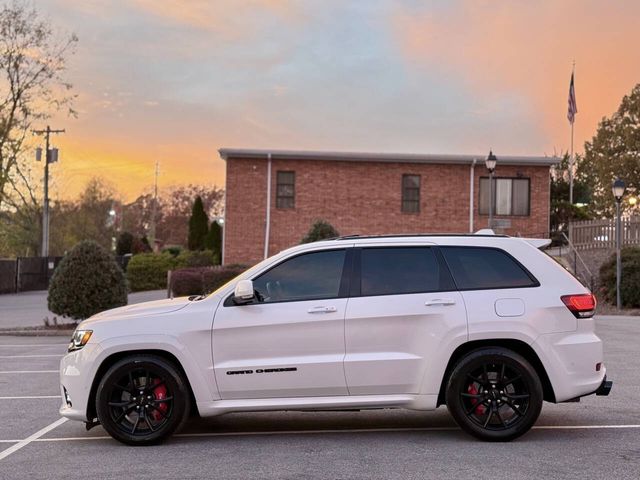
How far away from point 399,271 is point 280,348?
4.24 ft

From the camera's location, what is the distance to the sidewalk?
24.6 m

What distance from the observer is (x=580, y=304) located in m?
7.66

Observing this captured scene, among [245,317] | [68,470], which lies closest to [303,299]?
[245,317]

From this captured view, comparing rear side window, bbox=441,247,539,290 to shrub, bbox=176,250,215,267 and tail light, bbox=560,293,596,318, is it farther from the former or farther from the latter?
shrub, bbox=176,250,215,267

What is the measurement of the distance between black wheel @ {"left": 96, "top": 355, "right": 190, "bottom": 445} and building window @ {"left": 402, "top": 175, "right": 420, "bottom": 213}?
104ft

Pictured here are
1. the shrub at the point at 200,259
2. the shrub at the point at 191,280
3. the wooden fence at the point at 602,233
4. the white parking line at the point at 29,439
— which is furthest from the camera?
→ the shrub at the point at 200,259

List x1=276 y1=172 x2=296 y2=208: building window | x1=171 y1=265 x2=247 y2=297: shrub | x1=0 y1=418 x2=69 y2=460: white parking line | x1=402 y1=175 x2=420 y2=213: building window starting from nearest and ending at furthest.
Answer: x1=0 y1=418 x2=69 y2=460: white parking line
x1=171 y1=265 x2=247 y2=297: shrub
x1=276 y1=172 x2=296 y2=208: building window
x1=402 y1=175 x2=420 y2=213: building window

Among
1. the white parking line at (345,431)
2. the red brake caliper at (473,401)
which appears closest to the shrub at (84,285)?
the white parking line at (345,431)

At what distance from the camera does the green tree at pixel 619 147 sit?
57969mm

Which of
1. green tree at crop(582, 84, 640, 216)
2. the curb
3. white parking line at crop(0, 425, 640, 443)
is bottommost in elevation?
the curb

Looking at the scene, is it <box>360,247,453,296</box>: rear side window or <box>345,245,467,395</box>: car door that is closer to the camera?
<box>345,245,467,395</box>: car door

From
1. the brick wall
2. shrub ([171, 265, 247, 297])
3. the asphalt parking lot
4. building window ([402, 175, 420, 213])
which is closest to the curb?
shrub ([171, 265, 247, 297])

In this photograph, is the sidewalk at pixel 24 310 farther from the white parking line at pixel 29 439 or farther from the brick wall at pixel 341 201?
the white parking line at pixel 29 439

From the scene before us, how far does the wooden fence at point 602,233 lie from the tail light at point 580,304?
84.8ft
